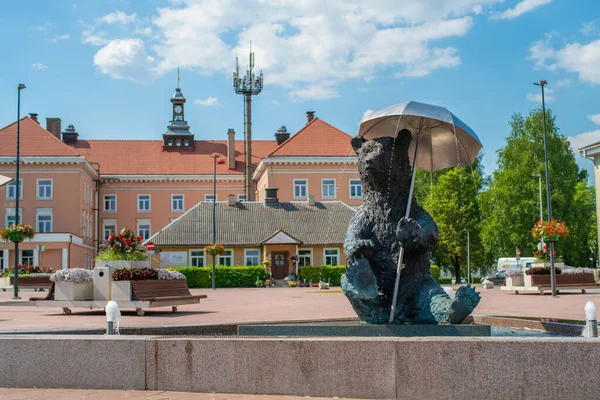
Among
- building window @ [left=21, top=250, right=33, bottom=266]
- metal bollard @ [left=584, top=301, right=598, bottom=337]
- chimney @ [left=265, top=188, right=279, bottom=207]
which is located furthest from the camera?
chimney @ [left=265, top=188, right=279, bottom=207]

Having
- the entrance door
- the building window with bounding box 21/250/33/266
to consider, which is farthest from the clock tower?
the entrance door

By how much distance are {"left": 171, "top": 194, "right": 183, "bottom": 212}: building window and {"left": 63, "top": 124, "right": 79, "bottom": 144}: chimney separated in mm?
14243

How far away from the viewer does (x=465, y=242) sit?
63.5 meters

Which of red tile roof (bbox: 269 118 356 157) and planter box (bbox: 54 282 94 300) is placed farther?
red tile roof (bbox: 269 118 356 157)

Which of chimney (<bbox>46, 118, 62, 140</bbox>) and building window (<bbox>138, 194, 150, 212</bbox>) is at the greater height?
chimney (<bbox>46, 118, 62, 140</bbox>)

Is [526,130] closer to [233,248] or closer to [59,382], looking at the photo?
[233,248]

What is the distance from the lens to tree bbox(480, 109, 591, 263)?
176 ft

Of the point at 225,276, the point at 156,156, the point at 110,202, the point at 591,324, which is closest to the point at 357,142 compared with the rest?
the point at 591,324

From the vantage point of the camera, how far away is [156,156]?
76.8m

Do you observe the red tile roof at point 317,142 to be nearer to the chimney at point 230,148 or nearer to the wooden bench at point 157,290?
the chimney at point 230,148

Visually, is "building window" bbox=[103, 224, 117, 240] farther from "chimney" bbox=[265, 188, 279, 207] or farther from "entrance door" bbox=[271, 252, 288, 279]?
"entrance door" bbox=[271, 252, 288, 279]

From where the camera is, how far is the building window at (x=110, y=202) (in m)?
72.1

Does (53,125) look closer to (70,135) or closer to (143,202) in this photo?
(70,135)

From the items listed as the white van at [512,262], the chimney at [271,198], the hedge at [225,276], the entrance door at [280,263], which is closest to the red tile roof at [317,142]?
the chimney at [271,198]
